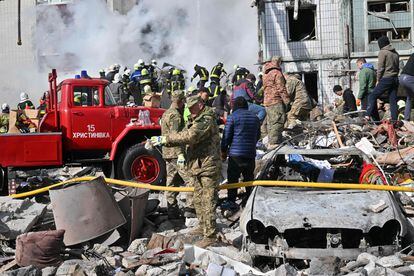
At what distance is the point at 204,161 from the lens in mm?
7844

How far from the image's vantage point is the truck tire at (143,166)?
1106 cm

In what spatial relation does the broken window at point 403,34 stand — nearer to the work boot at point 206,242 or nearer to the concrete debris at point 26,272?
the work boot at point 206,242

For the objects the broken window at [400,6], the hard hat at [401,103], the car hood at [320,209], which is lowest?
the car hood at [320,209]

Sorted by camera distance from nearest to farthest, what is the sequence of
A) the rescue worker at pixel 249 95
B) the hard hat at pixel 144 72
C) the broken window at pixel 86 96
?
the broken window at pixel 86 96, the rescue worker at pixel 249 95, the hard hat at pixel 144 72

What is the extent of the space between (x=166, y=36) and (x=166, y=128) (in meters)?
21.0

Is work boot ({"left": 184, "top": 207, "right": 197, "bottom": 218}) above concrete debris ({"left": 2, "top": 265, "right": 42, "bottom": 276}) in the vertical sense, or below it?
above

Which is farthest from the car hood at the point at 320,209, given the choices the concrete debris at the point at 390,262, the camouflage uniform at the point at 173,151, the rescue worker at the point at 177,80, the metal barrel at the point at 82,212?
the rescue worker at the point at 177,80

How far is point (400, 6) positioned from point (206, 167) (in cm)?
1554

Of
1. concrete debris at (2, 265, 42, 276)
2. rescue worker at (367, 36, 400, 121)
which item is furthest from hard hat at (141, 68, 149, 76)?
concrete debris at (2, 265, 42, 276)

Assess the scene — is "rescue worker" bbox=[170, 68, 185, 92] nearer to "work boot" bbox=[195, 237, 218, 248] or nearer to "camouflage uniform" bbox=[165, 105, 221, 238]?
"camouflage uniform" bbox=[165, 105, 221, 238]

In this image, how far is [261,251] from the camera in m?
6.79

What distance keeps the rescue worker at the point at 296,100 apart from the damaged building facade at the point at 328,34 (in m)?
7.91

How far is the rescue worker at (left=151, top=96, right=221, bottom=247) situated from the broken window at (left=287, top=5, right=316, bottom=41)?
14.9 metres

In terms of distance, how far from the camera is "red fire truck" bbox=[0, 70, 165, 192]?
35.8ft
